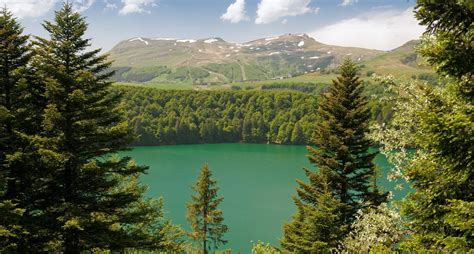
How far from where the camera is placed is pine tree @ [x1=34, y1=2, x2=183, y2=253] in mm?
12633

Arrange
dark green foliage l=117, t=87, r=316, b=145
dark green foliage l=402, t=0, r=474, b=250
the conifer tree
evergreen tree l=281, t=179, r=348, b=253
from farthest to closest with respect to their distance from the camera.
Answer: dark green foliage l=117, t=87, r=316, b=145
evergreen tree l=281, t=179, r=348, b=253
the conifer tree
dark green foliage l=402, t=0, r=474, b=250

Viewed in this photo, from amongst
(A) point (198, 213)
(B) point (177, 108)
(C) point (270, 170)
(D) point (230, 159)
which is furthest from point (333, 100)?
(B) point (177, 108)

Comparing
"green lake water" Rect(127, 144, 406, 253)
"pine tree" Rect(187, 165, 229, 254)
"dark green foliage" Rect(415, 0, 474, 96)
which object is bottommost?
"green lake water" Rect(127, 144, 406, 253)

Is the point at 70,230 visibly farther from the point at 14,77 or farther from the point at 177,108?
the point at 177,108

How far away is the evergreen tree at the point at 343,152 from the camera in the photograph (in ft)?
59.5

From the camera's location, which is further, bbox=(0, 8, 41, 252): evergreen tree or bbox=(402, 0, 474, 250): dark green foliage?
bbox=(0, 8, 41, 252): evergreen tree

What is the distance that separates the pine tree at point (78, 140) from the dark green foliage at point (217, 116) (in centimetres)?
11851

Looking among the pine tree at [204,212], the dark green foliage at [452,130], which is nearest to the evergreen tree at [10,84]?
the dark green foliage at [452,130]

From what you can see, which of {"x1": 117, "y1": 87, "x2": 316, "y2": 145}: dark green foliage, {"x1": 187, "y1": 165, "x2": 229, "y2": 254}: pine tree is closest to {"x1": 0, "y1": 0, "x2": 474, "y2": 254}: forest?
{"x1": 187, "y1": 165, "x2": 229, "y2": 254}: pine tree

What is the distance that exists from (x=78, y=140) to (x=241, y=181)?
62.2 meters

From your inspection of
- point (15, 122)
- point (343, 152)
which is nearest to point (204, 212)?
point (343, 152)

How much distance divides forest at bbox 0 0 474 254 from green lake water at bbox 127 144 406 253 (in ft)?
44.7

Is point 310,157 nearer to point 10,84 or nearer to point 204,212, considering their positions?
point 10,84

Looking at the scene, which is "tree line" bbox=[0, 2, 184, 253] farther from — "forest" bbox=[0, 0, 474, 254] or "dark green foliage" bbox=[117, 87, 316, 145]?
"dark green foliage" bbox=[117, 87, 316, 145]
